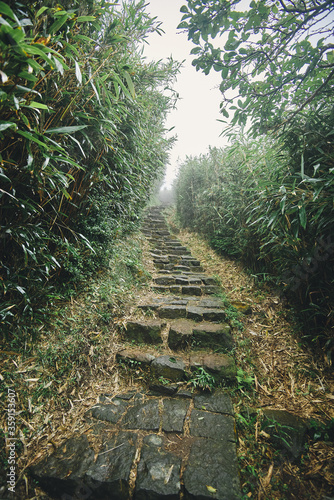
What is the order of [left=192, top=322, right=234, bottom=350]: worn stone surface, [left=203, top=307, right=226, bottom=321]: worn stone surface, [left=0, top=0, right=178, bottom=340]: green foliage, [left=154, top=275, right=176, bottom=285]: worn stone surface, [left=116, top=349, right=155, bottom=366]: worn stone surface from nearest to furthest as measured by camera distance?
1. [left=0, top=0, right=178, bottom=340]: green foliage
2. [left=116, top=349, right=155, bottom=366]: worn stone surface
3. [left=192, top=322, right=234, bottom=350]: worn stone surface
4. [left=203, top=307, right=226, bottom=321]: worn stone surface
5. [left=154, top=275, right=176, bottom=285]: worn stone surface

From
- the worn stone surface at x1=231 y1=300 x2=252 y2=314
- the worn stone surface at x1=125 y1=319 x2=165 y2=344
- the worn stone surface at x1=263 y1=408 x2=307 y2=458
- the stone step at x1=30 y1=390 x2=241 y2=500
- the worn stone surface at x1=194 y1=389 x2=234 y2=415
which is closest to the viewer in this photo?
the stone step at x1=30 y1=390 x2=241 y2=500

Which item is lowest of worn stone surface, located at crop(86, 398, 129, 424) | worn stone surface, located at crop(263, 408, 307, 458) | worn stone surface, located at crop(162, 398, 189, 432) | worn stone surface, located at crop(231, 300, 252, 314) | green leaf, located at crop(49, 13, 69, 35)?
worn stone surface, located at crop(86, 398, 129, 424)

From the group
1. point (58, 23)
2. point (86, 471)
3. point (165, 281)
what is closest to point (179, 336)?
point (86, 471)

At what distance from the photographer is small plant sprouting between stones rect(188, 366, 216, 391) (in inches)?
70.4

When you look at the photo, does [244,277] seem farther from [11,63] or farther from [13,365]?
[11,63]

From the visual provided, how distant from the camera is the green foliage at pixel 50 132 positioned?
1059 millimetres

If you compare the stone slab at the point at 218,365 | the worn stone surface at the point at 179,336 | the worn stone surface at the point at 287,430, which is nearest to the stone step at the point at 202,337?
the worn stone surface at the point at 179,336

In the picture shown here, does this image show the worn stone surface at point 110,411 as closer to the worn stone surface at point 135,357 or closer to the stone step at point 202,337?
the worn stone surface at point 135,357

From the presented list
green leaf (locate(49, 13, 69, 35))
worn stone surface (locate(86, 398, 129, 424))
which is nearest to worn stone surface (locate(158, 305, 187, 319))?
worn stone surface (locate(86, 398, 129, 424))

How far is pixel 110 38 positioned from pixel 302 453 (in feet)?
11.7

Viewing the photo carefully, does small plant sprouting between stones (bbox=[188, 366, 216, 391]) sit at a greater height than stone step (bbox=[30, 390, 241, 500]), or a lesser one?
greater

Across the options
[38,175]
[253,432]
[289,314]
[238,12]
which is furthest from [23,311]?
[238,12]

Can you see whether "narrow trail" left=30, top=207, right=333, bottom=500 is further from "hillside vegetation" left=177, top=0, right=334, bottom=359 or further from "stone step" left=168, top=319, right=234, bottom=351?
"hillside vegetation" left=177, top=0, right=334, bottom=359

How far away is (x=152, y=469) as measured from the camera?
124 cm
